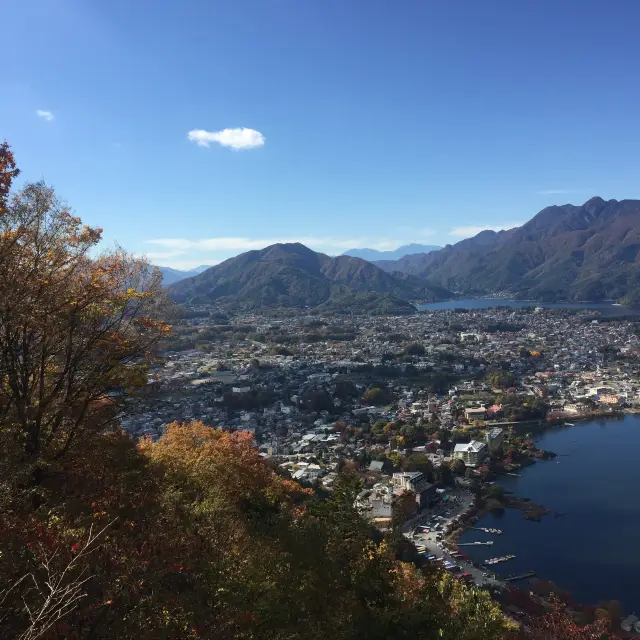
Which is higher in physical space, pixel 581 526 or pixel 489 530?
pixel 489 530

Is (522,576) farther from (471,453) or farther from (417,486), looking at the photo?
(471,453)

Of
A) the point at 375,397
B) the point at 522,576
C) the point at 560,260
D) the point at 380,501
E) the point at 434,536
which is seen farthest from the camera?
the point at 560,260

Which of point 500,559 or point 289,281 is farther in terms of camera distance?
point 289,281

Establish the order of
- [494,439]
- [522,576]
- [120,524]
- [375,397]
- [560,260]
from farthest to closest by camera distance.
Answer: [560,260]
[375,397]
[494,439]
[522,576]
[120,524]

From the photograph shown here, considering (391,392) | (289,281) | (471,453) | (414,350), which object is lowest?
(471,453)

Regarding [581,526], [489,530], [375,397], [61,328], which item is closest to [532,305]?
[375,397]
